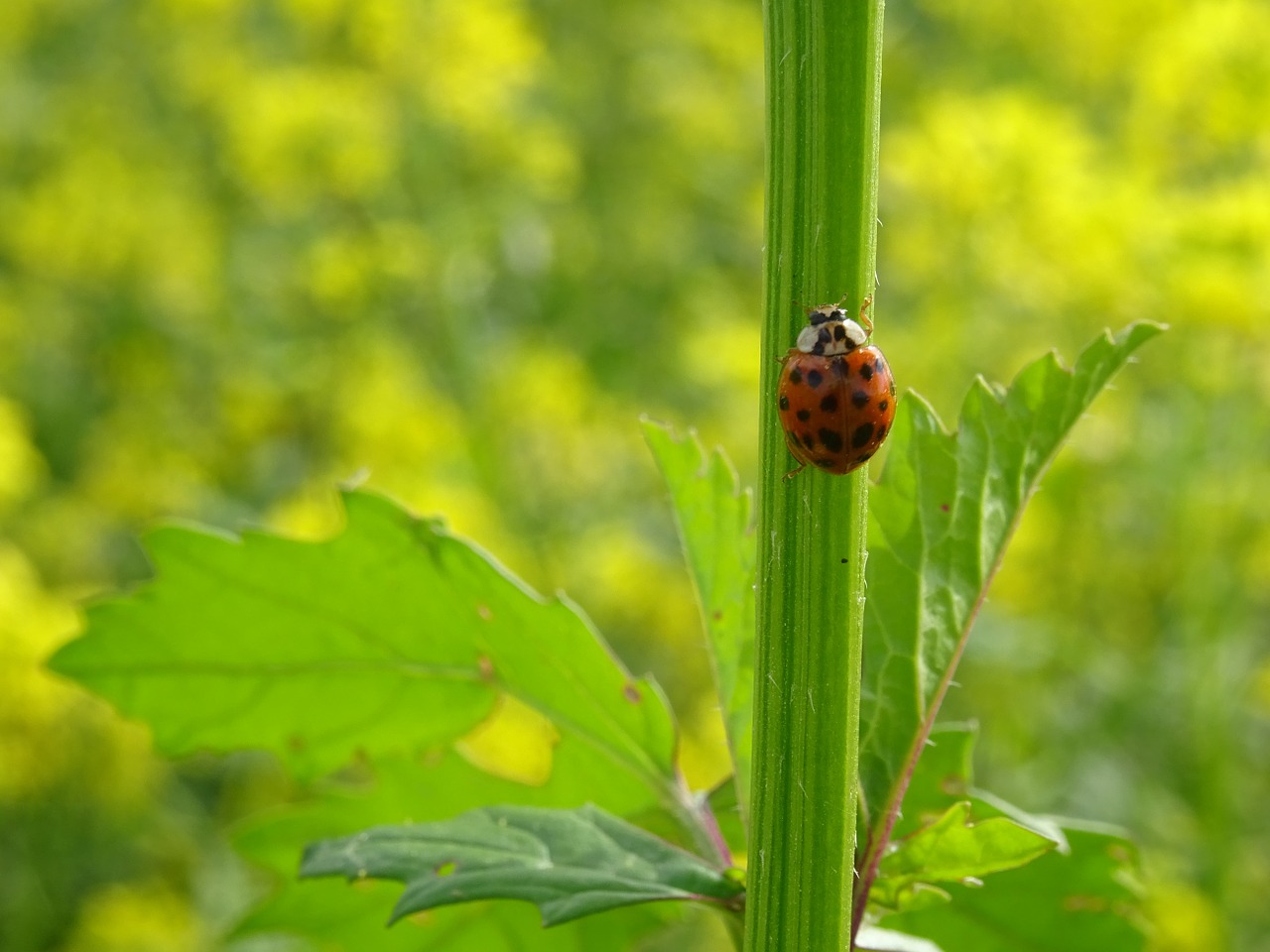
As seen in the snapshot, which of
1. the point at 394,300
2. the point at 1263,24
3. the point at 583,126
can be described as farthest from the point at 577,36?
the point at 1263,24

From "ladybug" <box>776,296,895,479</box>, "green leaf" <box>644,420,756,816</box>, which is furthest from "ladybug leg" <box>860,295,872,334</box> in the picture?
"green leaf" <box>644,420,756,816</box>

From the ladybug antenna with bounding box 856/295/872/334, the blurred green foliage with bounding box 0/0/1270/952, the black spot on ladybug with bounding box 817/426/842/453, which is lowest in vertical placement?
the black spot on ladybug with bounding box 817/426/842/453

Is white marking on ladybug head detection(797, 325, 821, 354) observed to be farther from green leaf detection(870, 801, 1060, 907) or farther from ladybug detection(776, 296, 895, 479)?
green leaf detection(870, 801, 1060, 907)

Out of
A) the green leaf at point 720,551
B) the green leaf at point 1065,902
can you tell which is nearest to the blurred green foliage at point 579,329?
the green leaf at point 1065,902

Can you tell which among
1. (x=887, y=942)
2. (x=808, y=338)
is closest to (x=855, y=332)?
(x=808, y=338)

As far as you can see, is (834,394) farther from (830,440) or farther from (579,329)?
(579,329)

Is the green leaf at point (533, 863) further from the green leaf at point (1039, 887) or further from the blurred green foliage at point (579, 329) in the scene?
the blurred green foliage at point (579, 329)
